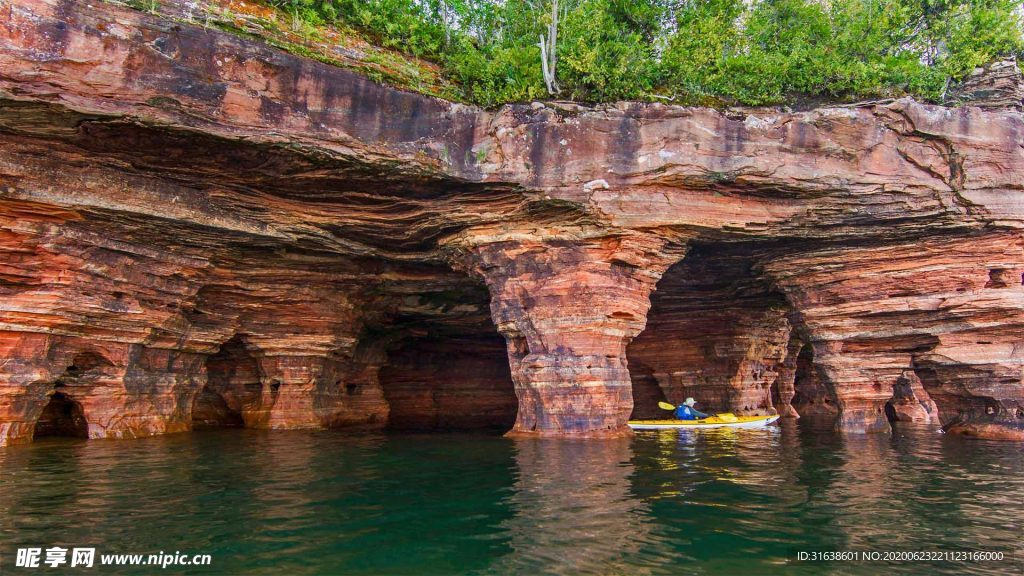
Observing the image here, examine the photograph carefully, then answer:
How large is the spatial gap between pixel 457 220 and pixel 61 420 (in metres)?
13.8

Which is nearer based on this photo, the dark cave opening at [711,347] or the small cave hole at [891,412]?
the dark cave opening at [711,347]

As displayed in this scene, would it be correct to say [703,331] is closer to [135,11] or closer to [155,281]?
[155,281]

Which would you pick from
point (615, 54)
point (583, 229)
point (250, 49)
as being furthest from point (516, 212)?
point (250, 49)

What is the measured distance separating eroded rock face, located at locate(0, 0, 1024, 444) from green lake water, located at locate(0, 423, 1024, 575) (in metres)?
3.30

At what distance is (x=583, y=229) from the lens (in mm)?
16469

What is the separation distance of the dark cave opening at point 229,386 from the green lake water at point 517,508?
8.95 m

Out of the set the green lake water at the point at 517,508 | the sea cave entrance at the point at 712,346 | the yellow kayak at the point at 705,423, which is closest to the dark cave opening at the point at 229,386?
the green lake water at the point at 517,508

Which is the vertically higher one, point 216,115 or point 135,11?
point 135,11

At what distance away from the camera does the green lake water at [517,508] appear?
6.23m

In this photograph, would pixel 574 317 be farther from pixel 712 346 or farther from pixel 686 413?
pixel 712 346

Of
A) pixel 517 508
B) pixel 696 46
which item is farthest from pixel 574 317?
pixel 696 46

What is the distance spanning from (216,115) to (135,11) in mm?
2358

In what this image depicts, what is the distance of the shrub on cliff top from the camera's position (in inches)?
674

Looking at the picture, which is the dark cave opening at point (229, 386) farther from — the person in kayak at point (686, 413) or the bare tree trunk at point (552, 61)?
the person in kayak at point (686, 413)
